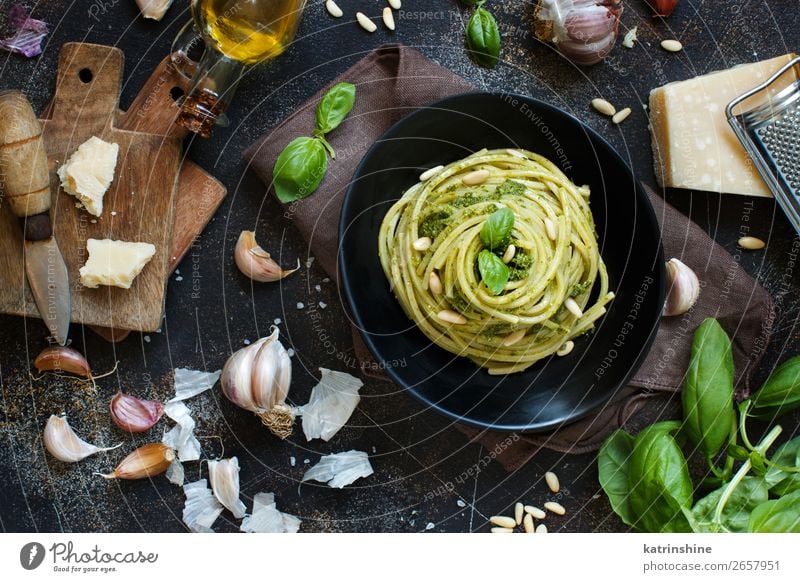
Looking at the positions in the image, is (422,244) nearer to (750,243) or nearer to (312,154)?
(312,154)

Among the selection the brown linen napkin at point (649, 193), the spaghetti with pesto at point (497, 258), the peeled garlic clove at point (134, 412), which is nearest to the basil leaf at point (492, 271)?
the spaghetti with pesto at point (497, 258)

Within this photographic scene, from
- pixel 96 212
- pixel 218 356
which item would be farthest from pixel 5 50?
pixel 218 356

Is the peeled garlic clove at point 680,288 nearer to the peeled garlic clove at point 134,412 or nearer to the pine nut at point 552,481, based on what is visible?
the pine nut at point 552,481

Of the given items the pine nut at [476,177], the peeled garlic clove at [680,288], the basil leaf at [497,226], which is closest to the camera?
the basil leaf at [497,226]

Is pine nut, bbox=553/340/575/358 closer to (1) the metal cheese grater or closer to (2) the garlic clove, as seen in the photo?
(1) the metal cheese grater

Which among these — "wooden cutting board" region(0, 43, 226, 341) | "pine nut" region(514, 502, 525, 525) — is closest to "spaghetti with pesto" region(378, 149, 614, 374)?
"pine nut" region(514, 502, 525, 525)

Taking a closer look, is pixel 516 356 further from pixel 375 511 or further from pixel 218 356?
pixel 218 356
